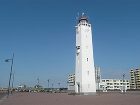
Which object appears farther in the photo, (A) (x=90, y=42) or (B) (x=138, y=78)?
(B) (x=138, y=78)

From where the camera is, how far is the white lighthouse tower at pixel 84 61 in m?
68.4

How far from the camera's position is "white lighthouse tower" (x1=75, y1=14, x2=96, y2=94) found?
2692 inches

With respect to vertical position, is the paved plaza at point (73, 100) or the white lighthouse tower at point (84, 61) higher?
the white lighthouse tower at point (84, 61)

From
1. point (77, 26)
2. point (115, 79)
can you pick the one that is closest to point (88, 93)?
point (77, 26)

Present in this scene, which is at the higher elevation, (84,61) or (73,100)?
(84,61)

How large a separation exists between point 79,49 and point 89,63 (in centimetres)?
490

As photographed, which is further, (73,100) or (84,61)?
(84,61)

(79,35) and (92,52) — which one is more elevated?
(79,35)

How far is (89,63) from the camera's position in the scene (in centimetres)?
6906

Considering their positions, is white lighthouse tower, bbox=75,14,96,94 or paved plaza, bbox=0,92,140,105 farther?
white lighthouse tower, bbox=75,14,96,94

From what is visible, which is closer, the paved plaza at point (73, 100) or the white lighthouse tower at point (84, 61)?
the paved plaza at point (73, 100)

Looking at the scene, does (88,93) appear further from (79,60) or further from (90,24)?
(90,24)

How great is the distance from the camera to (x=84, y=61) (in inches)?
2699

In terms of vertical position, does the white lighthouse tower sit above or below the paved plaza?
above
